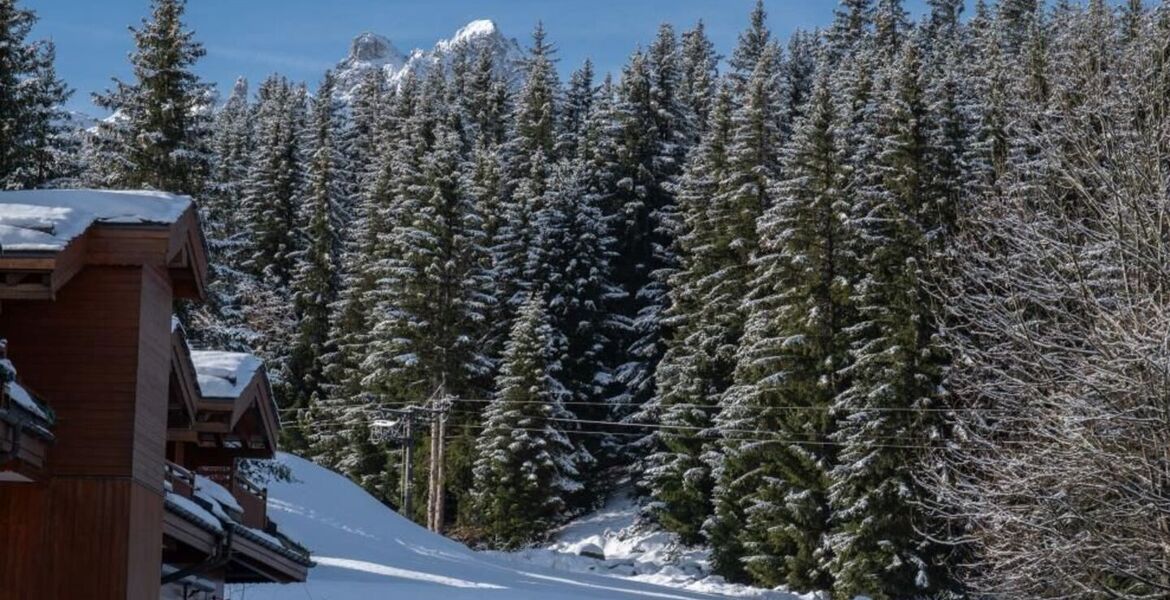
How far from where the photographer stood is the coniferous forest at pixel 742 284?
16000 mm

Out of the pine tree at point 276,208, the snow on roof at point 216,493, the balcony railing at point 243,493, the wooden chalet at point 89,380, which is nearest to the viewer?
the wooden chalet at point 89,380

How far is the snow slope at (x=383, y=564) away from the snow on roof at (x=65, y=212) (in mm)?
15290

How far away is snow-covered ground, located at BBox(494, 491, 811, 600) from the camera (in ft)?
155

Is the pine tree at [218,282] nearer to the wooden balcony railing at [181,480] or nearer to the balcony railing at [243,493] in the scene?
the balcony railing at [243,493]

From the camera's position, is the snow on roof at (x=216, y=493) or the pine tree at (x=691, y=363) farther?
the pine tree at (x=691, y=363)

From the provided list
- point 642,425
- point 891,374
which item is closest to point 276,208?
point 642,425

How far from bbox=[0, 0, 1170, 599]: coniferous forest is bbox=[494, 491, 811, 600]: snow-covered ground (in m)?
0.87

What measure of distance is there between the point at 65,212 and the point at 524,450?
42.1 meters

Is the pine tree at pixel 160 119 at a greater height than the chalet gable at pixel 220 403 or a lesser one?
greater

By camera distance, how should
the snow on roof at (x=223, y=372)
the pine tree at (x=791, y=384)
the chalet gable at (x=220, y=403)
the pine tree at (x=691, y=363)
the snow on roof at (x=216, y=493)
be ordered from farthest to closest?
the pine tree at (x=691, y=363)
the pine tree at (x=791, y=384)
the snow on roof at (x=223, y=372)
the snow on roof at (x=216, y=493)
the chalet gable at (x=220, y=403)

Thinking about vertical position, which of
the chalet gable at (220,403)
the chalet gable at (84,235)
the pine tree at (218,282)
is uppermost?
the pine tree at (218,282)

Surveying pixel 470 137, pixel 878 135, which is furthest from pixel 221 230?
pixel 470 137

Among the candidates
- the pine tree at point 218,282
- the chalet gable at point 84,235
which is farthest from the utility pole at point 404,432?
the chalet gable at point 84,235

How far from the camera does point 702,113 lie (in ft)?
242
